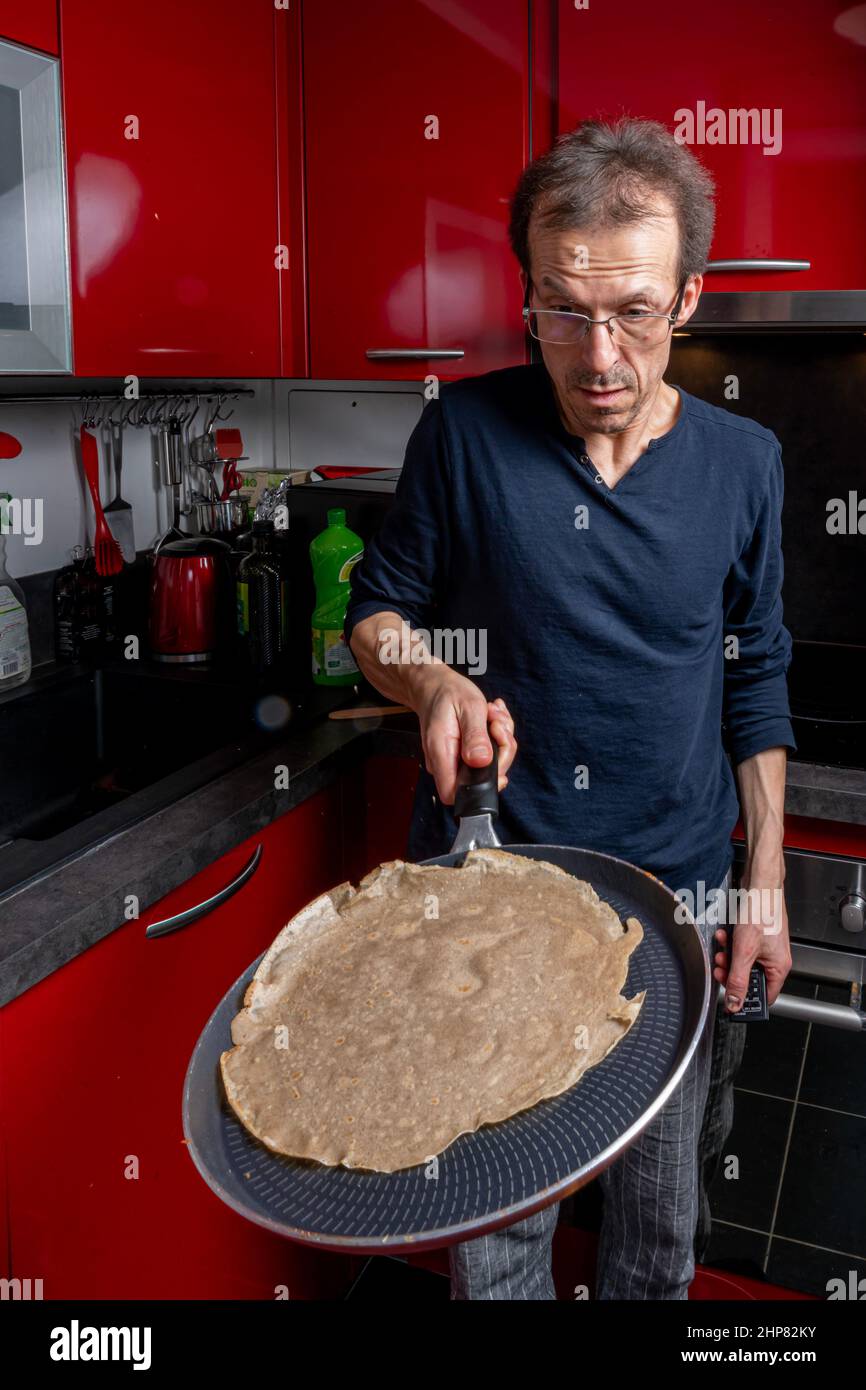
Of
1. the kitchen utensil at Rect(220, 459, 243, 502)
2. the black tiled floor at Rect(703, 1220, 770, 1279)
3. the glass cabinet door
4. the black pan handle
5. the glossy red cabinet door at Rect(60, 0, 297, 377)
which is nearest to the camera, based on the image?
the black pan handle

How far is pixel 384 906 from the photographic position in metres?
1.05

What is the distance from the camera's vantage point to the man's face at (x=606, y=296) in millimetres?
1070

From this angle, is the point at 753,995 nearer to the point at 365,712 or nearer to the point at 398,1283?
the point at 365,712

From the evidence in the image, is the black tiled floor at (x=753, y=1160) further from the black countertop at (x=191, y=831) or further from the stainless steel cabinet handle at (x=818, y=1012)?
the black countertop at (x=191, y=831)

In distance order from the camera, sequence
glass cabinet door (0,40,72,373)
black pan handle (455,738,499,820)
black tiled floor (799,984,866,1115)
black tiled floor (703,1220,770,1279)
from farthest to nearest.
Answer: black tiled floor (703,1220,770,1279)
black tiled floor (799,984,866,1115)
glass cabinet door (0,40,72,373)
black pan handle (455,738,499,820)

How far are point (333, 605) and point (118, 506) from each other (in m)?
0.44

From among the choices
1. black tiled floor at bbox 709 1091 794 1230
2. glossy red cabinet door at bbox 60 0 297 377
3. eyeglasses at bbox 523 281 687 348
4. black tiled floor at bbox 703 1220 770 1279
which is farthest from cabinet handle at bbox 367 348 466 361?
black tiled floor at bbox 703 1220 770 1279

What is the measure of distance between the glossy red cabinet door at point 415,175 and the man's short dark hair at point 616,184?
642 mm

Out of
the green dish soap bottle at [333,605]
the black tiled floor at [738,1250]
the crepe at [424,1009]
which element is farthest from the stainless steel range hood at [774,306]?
the black tiled floor at [738,1250]

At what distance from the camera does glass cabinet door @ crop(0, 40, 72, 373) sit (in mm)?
1299

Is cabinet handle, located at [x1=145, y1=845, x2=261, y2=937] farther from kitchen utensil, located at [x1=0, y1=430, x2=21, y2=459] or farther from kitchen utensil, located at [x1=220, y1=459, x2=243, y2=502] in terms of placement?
kitchen utensil, located at [x1=220, y1=459, x2=243, y2=502]

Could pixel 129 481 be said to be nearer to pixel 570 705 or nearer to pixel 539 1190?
pixel 570 705

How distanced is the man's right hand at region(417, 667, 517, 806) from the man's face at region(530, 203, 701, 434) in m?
0.33
